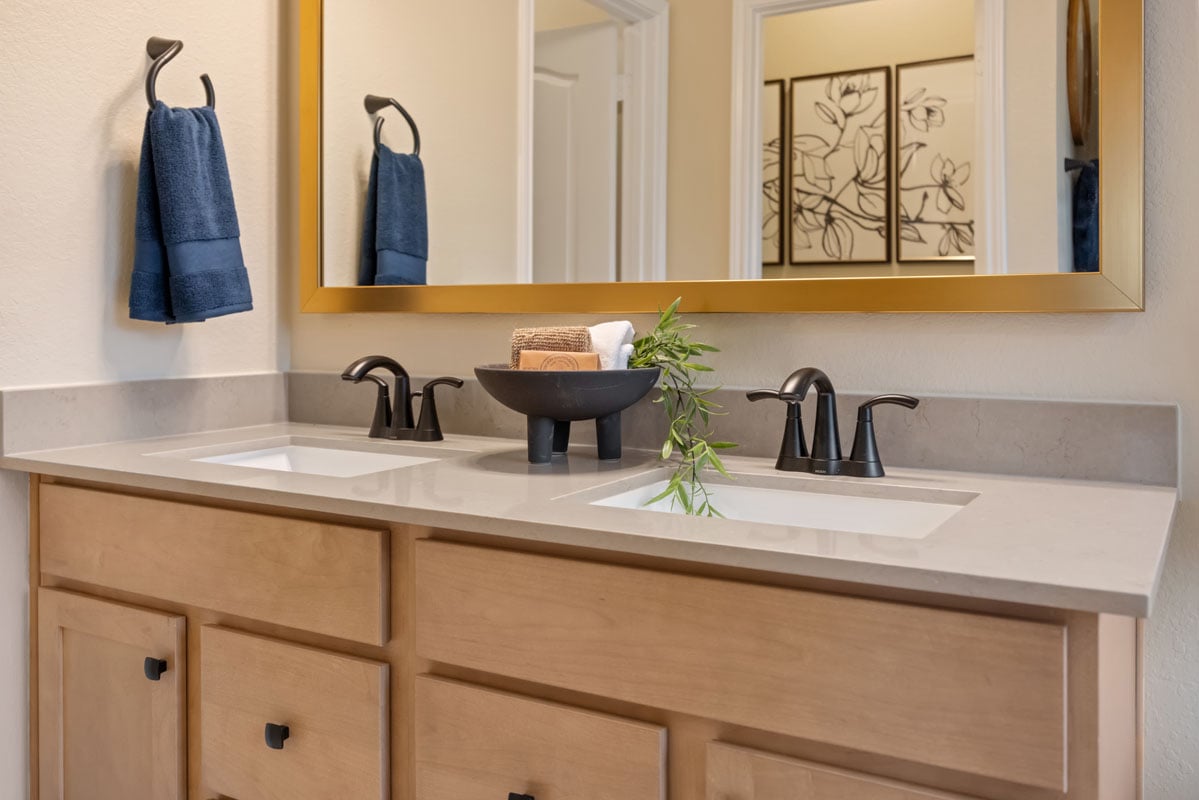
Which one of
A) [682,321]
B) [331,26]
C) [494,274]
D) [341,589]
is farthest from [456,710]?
[331,26]

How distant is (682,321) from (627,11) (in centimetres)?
50

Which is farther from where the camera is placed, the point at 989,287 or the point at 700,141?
the point at 700,141

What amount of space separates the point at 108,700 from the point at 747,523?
104cm

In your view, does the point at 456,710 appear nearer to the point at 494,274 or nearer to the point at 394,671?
the point at 394,671

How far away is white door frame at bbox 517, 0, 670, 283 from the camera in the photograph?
1502mm

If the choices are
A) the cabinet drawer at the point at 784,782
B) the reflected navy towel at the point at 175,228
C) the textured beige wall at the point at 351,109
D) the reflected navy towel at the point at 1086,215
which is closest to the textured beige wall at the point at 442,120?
the textured beige wall at the point at 351,109

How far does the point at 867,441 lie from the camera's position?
130cm

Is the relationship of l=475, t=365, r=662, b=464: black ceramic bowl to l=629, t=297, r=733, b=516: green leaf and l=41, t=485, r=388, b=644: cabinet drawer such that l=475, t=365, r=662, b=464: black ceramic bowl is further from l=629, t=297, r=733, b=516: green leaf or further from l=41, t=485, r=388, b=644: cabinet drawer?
l=41, t=485, r=388, b=644: cabinet drawer

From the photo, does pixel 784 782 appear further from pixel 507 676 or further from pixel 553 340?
pixel 553 340

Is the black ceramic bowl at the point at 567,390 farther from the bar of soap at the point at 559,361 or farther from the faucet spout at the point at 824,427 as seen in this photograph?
the faucet spout at the point at 824,427

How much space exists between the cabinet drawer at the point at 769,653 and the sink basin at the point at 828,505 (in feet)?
0.63

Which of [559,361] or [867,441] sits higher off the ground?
[559,361]

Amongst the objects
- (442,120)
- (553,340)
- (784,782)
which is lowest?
(784,782)

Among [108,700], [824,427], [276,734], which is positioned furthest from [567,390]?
[108,700]
